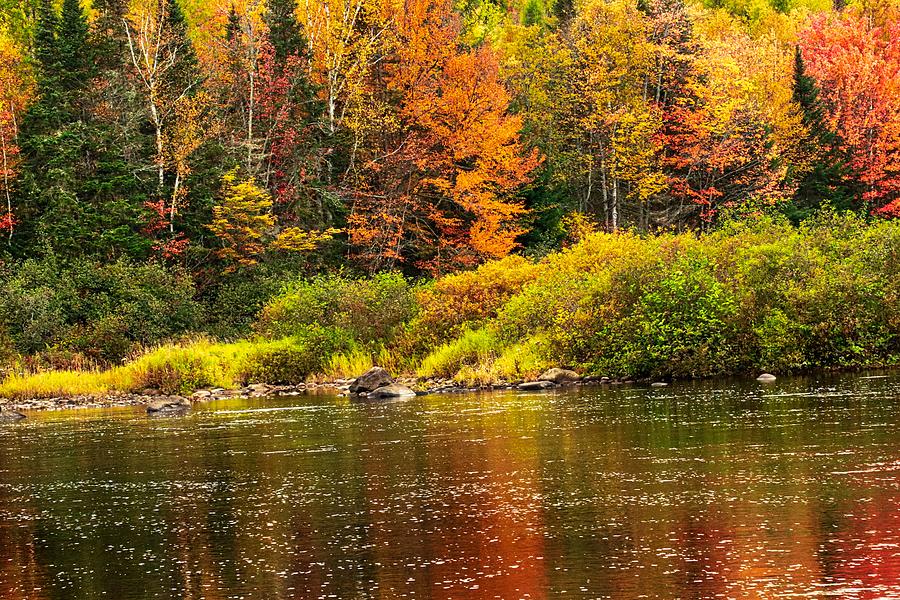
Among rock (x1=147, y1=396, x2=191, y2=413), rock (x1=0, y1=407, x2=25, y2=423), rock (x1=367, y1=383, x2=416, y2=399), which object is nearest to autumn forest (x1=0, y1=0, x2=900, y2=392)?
rock (x1=367, y1=383, x2=416, y2=399)

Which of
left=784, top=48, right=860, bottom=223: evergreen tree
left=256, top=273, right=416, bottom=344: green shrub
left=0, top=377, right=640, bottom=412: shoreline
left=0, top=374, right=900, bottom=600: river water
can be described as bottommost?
left=0, top=377, right=640, bottom=412: shoreline

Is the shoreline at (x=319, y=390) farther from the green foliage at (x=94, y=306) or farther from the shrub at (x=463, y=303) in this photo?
the green foliage at (x=94, y=306)

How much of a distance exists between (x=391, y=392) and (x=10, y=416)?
443 inches

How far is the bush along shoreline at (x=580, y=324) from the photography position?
3444cm

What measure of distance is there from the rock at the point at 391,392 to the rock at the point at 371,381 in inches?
9.8

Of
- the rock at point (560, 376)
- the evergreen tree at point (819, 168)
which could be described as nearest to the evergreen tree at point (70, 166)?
the rock at point (560, 376)

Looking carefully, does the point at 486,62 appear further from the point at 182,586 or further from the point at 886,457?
the point at 182,586

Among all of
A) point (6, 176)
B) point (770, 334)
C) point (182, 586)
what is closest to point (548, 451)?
point (182, 586)

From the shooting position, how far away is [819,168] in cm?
7362

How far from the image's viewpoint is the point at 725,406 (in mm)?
25297

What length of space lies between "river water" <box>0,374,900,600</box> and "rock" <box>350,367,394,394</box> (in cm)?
974

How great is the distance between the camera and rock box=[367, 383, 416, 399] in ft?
117

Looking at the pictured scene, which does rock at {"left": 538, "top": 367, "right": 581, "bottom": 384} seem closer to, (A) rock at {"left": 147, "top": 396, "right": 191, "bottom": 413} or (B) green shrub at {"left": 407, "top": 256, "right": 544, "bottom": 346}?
(B) green shrub at {"left": 407, "top": 256, "right": 544, "bottom": 346}

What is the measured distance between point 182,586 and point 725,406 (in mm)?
16377
